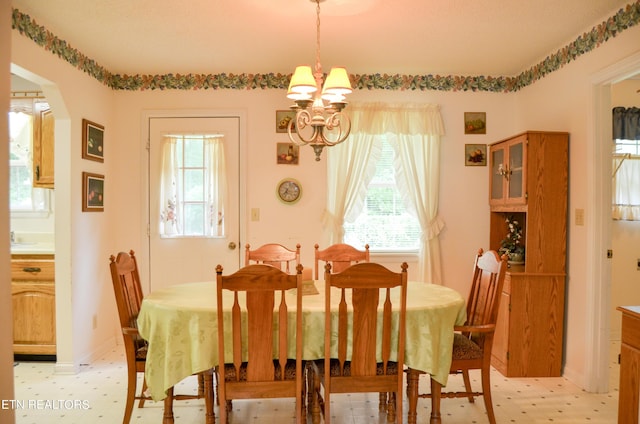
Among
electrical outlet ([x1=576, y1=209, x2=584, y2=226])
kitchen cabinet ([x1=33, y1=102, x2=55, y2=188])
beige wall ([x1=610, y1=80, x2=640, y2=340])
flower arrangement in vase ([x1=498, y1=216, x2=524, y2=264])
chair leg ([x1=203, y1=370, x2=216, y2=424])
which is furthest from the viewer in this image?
beige wall ([x1=610, y1=80, x2=640, y2=340])

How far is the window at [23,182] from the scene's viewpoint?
4.32 metres

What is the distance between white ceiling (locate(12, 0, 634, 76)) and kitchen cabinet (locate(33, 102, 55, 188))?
2.34 ft

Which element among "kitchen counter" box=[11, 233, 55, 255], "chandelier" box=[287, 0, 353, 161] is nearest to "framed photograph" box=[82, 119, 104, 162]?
"kitchen counter" box=[11, 233, 55, 255]

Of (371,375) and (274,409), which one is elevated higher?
(371,375)

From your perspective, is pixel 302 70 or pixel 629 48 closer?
pixel 302 70

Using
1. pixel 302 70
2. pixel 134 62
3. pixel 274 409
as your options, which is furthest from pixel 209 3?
pixel 274 409

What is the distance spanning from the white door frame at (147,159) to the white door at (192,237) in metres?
0.03

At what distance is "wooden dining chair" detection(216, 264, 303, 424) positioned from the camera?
6.77ft

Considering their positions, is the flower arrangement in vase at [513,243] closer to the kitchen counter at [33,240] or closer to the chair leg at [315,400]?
the chair leg at [315,400]

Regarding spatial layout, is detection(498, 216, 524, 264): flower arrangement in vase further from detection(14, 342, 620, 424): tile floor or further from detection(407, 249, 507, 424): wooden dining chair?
detection(407, 249, 507, 424): wooden dining chair

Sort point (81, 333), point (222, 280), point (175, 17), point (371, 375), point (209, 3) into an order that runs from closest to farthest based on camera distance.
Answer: point (222, 280), point (371, 375), point (209, 3), point (175, 17), point (81, 333)

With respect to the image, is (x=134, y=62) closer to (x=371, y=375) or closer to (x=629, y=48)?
(x=371, y=375)

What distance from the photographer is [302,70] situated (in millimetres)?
2416

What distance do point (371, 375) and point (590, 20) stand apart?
2645 mm
